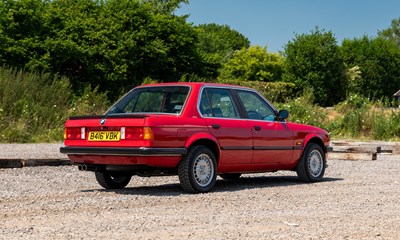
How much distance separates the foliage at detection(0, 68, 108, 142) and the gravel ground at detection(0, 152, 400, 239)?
10787mm

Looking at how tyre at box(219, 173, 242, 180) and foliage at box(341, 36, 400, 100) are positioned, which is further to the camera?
foliage at box(341, 36, 400, 100)

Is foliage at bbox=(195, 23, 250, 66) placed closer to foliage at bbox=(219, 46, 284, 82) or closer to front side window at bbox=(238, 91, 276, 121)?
foliage at bbox=(219, 46, 284, 82)

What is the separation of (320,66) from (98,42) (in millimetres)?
34566

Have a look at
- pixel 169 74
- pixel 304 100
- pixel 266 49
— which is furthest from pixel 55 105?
pixel 266 49

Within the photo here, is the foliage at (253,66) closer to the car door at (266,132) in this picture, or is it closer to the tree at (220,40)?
the tree at (220,40)

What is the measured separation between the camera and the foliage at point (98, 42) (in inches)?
1694

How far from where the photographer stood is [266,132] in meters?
11.4

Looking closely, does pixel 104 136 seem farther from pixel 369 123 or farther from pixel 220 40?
pixel 220 40

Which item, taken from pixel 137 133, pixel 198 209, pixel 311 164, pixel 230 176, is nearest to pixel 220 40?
pixel 230 176

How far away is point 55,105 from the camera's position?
24797 millimetres

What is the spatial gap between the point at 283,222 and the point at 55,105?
18576 mm

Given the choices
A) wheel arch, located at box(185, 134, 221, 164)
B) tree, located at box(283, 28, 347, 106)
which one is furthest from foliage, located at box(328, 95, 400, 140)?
tree, located at box(283, 28, 347, 106)

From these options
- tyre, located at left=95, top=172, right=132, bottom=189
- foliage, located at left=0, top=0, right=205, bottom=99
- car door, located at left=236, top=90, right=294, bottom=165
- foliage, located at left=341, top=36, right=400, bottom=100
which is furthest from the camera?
foliage, located at left=341, top=36, right=400, bottom=100

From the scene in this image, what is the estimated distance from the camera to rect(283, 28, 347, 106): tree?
7600cm
